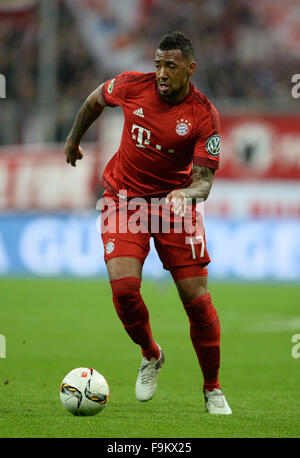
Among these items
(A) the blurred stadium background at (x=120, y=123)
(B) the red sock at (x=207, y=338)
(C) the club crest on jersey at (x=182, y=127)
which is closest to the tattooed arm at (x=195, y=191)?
(C) the club crest on jersey at (x=182, y=127)

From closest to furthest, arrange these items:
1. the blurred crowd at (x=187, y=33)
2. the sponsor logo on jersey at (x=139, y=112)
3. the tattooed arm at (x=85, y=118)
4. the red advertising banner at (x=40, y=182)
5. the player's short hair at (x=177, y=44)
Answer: the player's short hair at (x=177, y=44), the sponsor logo on jersey at (x=139, y=112), the tattooed arm at (x=85, y=118), the red advertising banner at (x=40, y=182), the blurred crowd at (x=187, y=33)

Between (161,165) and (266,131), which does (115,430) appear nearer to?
(161,165)

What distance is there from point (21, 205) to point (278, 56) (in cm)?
721

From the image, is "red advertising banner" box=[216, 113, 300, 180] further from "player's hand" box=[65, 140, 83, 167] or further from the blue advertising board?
"player's hand" box=[65, 140, 83, 167]

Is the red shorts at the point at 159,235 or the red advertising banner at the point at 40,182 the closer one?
the red shorts at the point at 159,235

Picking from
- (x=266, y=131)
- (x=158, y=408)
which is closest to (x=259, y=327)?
(x=158, y=408)

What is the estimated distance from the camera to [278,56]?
72.0ft

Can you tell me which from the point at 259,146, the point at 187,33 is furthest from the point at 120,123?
the point at 187,33

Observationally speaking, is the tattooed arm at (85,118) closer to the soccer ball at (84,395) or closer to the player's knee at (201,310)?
the player's knee at (201,310)

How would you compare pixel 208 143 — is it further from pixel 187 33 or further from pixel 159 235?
pixel 187 33

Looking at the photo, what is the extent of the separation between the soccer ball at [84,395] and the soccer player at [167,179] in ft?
1.63

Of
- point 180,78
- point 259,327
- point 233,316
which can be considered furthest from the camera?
point 233,316

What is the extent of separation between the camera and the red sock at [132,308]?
5828 millimetres

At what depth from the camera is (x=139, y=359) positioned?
28.4 ft
